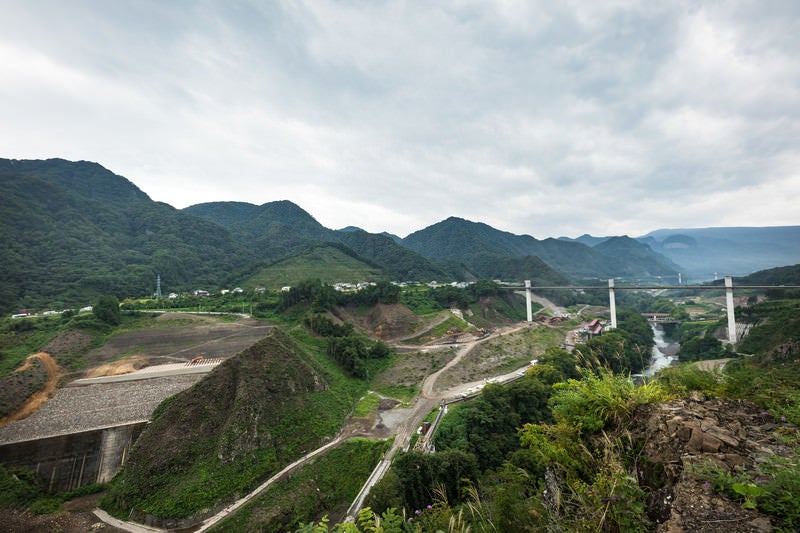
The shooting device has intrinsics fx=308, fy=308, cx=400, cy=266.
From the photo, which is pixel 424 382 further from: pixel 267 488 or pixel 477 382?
pixel 267 488

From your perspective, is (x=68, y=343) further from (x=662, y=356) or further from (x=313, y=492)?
(x=662, y=356)

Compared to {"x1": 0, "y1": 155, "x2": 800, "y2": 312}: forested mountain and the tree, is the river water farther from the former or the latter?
the tree

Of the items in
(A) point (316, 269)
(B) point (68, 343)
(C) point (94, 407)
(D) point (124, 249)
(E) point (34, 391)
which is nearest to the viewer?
(C) point (94, 407)

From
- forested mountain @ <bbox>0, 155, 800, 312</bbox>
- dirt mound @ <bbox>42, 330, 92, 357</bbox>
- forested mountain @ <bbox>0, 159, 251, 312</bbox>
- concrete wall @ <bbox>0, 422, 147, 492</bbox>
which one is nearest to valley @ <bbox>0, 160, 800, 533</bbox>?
concrete wall @ <bbox>0, 422, 147, 492</bbox>

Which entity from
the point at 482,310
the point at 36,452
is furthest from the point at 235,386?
the point at 482,310

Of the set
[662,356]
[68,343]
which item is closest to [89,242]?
[68,343]

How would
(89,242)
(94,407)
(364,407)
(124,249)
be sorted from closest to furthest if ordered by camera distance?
(94,407) < (364,407) < (89,242) < (124,249)
